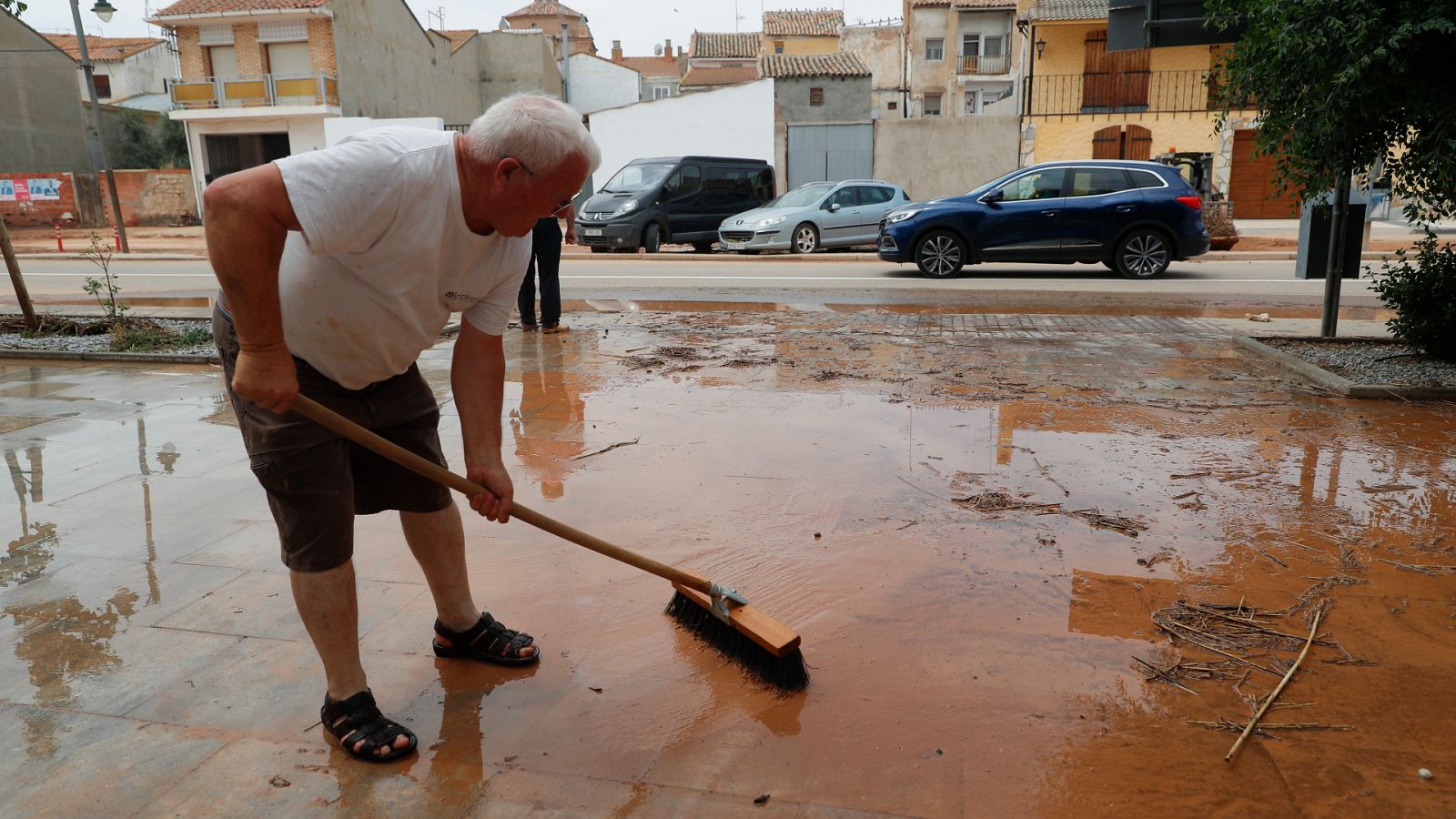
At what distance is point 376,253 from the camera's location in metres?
2.44

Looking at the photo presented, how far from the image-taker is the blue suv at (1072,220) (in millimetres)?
13922

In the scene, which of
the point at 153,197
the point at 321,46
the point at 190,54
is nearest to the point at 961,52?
the point at 321,46

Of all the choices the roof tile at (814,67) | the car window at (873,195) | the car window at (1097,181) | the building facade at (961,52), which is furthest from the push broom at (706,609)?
the building facade at (961,52)

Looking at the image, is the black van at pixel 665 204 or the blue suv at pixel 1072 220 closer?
the blue suv at pixel 1072 220

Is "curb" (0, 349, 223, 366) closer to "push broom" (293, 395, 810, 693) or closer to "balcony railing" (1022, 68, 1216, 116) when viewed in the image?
"push broom" (293, 395, 810, 693)

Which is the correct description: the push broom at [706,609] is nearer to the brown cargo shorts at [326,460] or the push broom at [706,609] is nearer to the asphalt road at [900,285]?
the brown cargo shorts at [326,460]

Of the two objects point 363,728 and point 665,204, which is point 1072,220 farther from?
point 363,728

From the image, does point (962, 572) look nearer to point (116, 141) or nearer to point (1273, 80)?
point (1273, 80)

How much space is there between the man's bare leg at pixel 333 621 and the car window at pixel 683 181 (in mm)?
17476

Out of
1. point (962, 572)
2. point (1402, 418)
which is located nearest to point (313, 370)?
point (962, 572)

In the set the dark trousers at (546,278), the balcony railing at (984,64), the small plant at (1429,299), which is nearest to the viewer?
the small plant at (1429,299)

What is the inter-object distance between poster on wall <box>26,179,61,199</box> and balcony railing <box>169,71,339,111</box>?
212 inches

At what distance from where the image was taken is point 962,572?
3.71 m

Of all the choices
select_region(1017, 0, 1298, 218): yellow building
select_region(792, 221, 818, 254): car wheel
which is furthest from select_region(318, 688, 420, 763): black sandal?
select_region(1017, 0, 1298, 218): yellow building
